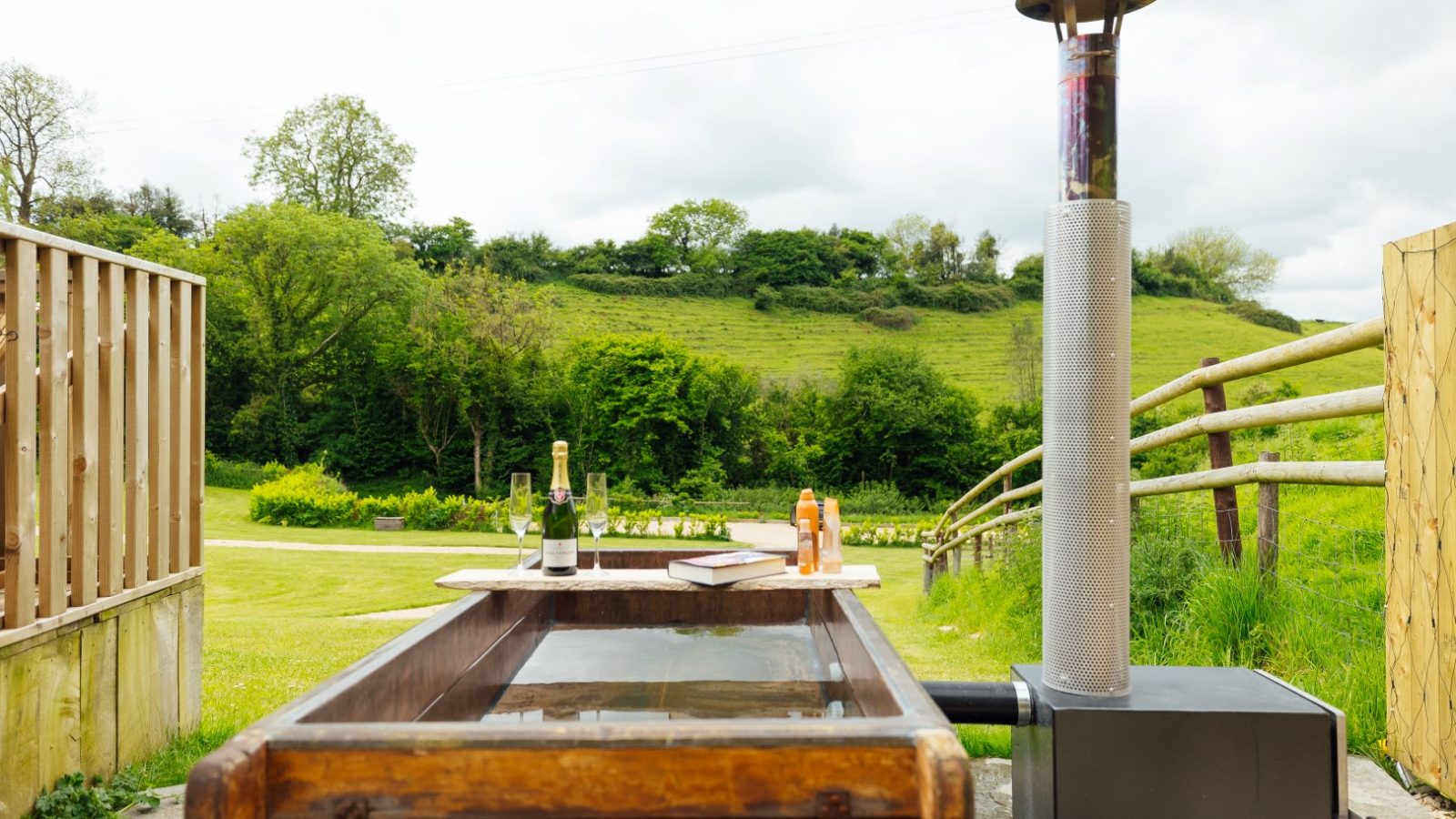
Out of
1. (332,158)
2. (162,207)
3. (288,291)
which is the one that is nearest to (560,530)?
(288,291)

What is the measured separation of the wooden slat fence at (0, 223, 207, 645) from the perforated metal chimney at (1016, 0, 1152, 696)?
1929 mm

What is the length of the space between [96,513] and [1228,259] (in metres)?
31.5

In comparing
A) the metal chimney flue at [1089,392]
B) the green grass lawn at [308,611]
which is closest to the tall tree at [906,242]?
the green grass lawn at [308,611]

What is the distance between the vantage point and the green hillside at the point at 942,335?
869 inches

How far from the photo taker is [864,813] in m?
0.88

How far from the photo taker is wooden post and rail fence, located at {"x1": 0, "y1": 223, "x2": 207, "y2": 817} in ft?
5.97

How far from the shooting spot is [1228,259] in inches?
1107

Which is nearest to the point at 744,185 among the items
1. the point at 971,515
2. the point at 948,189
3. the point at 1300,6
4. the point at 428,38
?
the point at 948,189

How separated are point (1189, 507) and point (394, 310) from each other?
17447 millimetres

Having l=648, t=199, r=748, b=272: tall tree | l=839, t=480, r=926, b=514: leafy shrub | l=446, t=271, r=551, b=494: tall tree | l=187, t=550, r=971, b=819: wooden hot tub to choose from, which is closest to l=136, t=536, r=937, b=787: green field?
l=187, t=550, r=971, b=819: wooden hot tub

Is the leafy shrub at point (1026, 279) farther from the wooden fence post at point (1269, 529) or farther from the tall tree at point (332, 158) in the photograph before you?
the wooden fence post at point (1269, 529)

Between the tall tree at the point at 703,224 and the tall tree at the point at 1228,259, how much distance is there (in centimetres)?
1368

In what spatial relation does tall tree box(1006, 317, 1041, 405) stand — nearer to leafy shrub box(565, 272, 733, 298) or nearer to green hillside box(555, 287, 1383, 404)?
green hillside box(555, 287, 1383, 404)

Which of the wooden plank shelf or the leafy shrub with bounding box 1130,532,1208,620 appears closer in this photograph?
the wooden plank shelf
